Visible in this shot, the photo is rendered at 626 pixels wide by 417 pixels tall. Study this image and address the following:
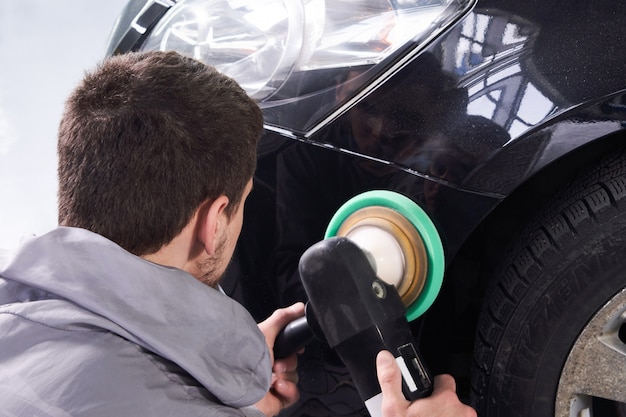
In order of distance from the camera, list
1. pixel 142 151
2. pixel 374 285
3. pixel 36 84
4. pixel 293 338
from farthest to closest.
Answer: pixel 36 84 → pixel 293 338 → pixel 374 285 → pixel 142 151

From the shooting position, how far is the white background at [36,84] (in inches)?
111

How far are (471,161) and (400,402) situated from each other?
1.18 feet

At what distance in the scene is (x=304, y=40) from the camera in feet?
4.21

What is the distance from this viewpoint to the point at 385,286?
115 cm

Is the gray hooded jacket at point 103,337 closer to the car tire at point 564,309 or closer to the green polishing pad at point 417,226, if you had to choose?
the green polishing pad at point 417,226

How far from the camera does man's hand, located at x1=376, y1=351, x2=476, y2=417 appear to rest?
1080 mm

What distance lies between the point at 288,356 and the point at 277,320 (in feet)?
0.22

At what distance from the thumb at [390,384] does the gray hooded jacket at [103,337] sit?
0.65 feet

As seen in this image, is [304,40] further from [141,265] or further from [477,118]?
[141,265]

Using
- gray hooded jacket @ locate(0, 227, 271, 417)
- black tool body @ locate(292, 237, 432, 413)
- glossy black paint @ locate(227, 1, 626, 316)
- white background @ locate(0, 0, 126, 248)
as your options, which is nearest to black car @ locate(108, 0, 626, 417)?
glossy black paint @ locate(227, 1, 626, 316)

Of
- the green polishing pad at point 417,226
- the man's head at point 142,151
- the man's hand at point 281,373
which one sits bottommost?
the man's hand at point 281,373

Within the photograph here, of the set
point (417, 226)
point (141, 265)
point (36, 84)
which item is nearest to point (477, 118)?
point (417, 226)

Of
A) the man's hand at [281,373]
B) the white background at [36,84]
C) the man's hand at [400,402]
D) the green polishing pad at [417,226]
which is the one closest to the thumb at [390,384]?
the man's hand at [400,402]

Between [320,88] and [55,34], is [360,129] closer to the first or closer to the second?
[320,88]
